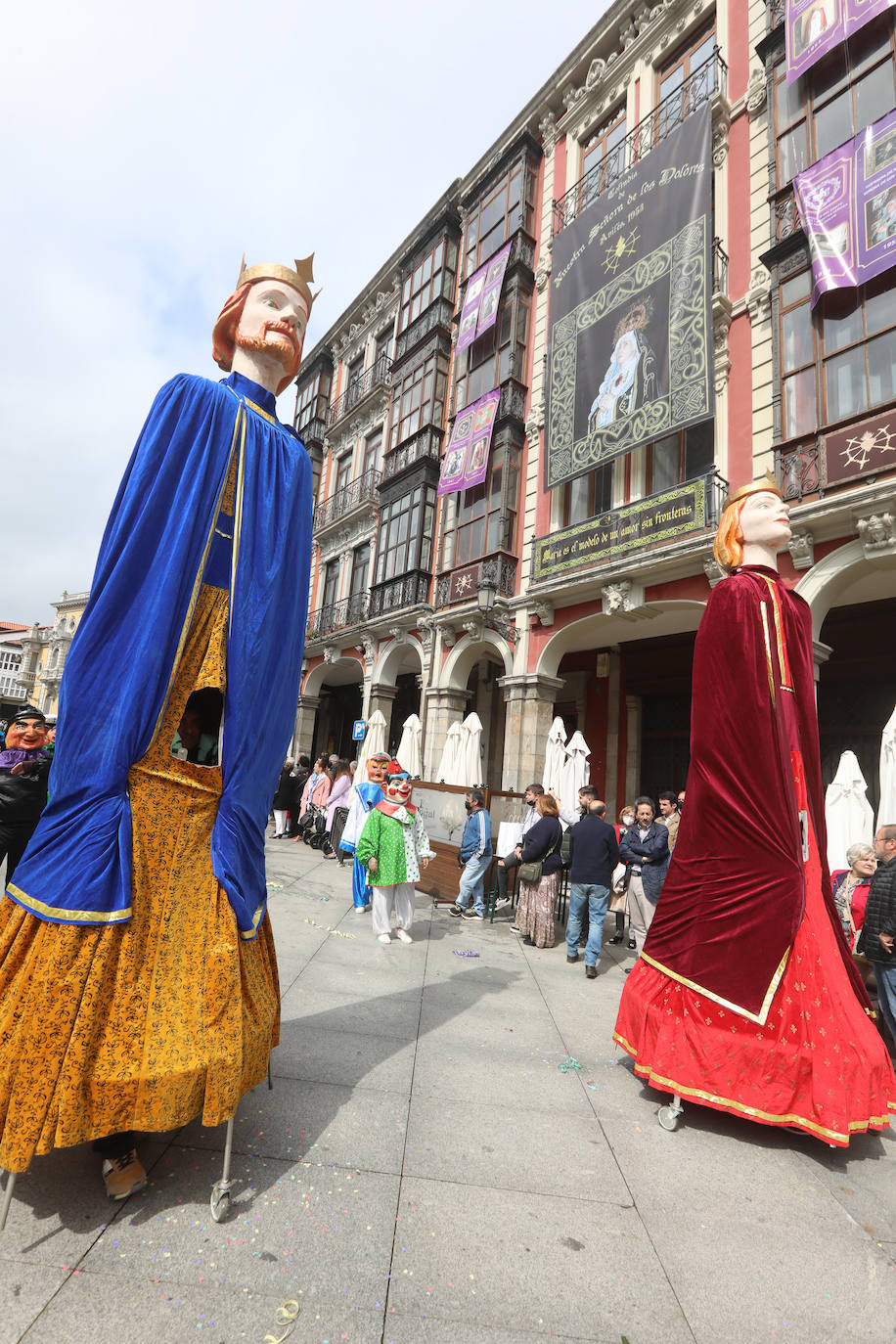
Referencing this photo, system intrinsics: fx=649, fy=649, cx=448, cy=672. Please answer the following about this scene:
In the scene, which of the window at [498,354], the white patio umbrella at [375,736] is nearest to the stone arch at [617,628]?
the white patio umbrella at [375,736]

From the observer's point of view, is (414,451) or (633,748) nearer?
(633,748)

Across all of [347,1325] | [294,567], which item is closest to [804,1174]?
[347,1325]

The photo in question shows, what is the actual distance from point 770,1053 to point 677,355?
9889 mm

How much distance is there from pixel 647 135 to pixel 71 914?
1542cm

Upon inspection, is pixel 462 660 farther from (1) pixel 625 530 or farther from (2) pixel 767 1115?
(2) pixel 767 1115

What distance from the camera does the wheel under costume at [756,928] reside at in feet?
9.41

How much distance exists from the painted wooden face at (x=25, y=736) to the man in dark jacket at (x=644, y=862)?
508 cm

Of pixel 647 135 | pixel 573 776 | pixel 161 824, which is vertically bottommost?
pixel 161 824

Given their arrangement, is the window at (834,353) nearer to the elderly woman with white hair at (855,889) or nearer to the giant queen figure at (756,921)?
the elderly woman with white hair at (855,889)

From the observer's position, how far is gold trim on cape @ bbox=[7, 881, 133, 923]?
1.97 metres

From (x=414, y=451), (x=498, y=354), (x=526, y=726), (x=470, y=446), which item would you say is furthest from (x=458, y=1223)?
(x=414, y=451)

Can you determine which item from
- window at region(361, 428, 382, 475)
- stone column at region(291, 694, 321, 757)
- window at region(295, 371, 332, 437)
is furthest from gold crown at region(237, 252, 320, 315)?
window at region(295, 371, 332, 437)

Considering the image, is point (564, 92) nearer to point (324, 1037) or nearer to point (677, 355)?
point (677, 355)

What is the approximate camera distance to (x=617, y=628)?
12250mm
